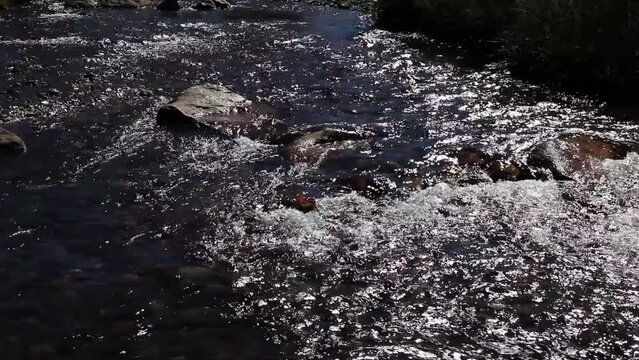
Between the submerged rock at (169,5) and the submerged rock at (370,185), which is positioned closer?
the submerged rock at (370,185)

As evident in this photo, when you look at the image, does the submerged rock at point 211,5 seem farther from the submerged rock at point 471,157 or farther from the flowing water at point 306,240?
the submerged rock at point 471,157

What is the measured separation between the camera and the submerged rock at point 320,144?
11695 millimetres

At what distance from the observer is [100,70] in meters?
18.4

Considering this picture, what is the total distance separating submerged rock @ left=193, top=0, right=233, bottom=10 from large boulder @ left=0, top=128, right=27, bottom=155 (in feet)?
76.8

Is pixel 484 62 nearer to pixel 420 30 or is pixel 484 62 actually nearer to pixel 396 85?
pixel 396 85

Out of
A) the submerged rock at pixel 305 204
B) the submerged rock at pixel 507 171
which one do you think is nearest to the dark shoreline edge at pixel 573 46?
the submerged rock at pixel 507 171

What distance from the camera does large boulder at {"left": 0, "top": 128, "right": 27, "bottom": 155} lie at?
11688 mm

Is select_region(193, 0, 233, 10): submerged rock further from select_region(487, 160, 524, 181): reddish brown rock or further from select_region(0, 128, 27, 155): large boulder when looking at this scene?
select_region(487, 160, 524, 181): reddish brown rock

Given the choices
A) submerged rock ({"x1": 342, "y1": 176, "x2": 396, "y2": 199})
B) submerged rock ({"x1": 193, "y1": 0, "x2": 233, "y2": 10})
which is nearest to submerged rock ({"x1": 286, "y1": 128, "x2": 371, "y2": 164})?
submerged rock ({"x1": 342, "y1": 176, "x2": 396, "y2": 199})

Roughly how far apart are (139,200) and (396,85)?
946cm

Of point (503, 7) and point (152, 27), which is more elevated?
point (503, 7)

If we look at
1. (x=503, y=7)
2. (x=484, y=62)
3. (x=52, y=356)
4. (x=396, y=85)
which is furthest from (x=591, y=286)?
(x=503, y=7)

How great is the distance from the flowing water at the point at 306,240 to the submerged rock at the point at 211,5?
18447 millimetres

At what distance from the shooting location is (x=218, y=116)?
45.3 ft
